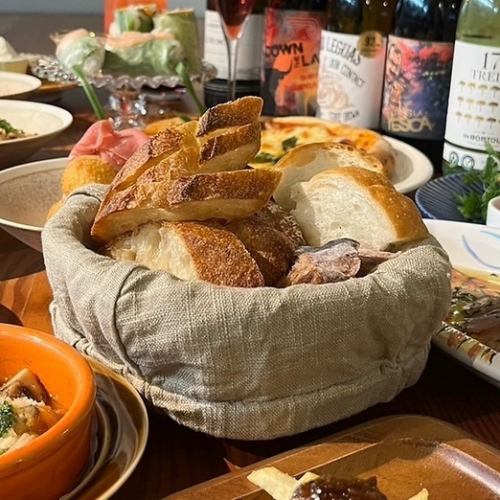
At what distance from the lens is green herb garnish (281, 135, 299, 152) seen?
1397 millimetres

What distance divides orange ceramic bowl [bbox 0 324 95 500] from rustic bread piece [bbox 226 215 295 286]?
0.16 meters

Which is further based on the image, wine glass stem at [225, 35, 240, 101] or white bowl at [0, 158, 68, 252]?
wine glass stem at [225, 35, 240, 101]

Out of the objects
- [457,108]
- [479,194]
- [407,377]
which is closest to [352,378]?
[407,377]

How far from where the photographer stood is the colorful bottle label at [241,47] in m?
1.84

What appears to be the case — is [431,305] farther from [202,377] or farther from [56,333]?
[56,333]

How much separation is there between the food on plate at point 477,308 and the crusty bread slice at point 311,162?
16 cm

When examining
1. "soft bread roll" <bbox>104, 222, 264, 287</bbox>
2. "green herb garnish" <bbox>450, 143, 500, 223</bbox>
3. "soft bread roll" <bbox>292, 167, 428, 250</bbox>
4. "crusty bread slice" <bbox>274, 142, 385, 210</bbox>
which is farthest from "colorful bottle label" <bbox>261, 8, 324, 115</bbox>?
"soft bread roll" <bbox>104, 222, 264, 287</bbox>

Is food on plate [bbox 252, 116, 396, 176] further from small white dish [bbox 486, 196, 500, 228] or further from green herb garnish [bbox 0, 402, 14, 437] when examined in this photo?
green herb garnish [bbox 0, 402, 14, 437]

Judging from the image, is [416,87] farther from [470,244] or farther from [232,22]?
[470,244]

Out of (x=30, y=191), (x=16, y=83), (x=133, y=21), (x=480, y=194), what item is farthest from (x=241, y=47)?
(x=30, y=191)

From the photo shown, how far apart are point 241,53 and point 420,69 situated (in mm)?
486

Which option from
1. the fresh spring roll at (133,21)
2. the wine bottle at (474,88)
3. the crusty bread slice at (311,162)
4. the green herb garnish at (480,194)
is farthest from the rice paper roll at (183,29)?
the crusty bread slice at (311,162)

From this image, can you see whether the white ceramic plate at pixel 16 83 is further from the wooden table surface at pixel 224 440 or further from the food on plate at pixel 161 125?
the wooden table surface at pixel 224 440

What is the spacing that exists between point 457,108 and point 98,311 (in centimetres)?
96
